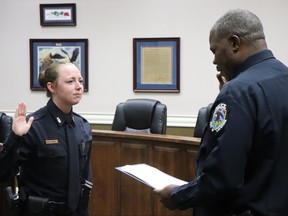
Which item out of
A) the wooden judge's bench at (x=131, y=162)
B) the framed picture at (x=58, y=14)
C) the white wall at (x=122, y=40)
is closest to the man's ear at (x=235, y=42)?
the wooden judge's bench at (x=131, y=162)

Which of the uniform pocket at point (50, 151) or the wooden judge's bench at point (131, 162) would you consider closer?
the uniform pocket at point (50, 151)

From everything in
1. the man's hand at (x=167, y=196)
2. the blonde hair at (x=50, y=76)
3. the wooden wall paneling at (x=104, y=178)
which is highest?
the blonde hair at (x=50, y=76)

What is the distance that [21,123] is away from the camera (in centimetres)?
202

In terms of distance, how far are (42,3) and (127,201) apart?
321cm

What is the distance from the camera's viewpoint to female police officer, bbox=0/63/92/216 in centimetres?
209

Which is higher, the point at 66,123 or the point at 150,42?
the point at 150,42

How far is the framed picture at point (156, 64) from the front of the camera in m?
5.23

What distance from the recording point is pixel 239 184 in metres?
1.31

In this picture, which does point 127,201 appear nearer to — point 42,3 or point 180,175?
point 180,175

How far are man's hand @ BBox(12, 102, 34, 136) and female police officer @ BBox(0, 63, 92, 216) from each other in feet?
0.11

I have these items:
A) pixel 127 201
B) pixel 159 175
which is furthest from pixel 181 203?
pixel 127 201

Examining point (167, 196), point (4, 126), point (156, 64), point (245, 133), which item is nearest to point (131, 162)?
point (4, 126)

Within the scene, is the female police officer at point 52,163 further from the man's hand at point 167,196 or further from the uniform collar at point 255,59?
the uniform collar at point 255,59

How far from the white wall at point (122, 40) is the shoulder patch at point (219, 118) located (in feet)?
12.6
